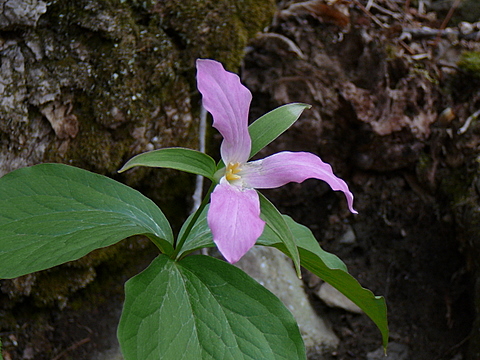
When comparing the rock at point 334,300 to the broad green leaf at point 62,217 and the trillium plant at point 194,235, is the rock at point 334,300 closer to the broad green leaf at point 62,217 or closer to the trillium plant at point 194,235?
the trillium plant at point 194,235

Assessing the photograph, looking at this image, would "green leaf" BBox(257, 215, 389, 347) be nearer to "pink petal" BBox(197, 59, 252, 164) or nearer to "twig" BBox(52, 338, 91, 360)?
"pink petal" BBox(197, 59, 252, 164)

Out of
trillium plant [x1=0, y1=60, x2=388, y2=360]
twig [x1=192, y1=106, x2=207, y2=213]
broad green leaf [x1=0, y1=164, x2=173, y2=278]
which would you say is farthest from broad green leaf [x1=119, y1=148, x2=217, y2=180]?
twig [x1=192, y1=106, x2=207, y2=213]

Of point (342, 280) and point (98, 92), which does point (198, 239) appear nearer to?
point (342, 280)

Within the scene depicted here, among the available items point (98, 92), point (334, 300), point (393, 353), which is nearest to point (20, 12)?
point (98, 92)

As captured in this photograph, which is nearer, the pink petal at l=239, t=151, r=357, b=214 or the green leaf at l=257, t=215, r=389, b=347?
the pink petal at l=239, t=151, r=357, b=214

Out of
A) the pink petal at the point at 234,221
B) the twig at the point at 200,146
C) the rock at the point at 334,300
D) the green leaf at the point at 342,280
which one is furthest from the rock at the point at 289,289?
the pink petal at the point at 234,221

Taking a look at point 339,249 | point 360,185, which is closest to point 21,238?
point 339,249
